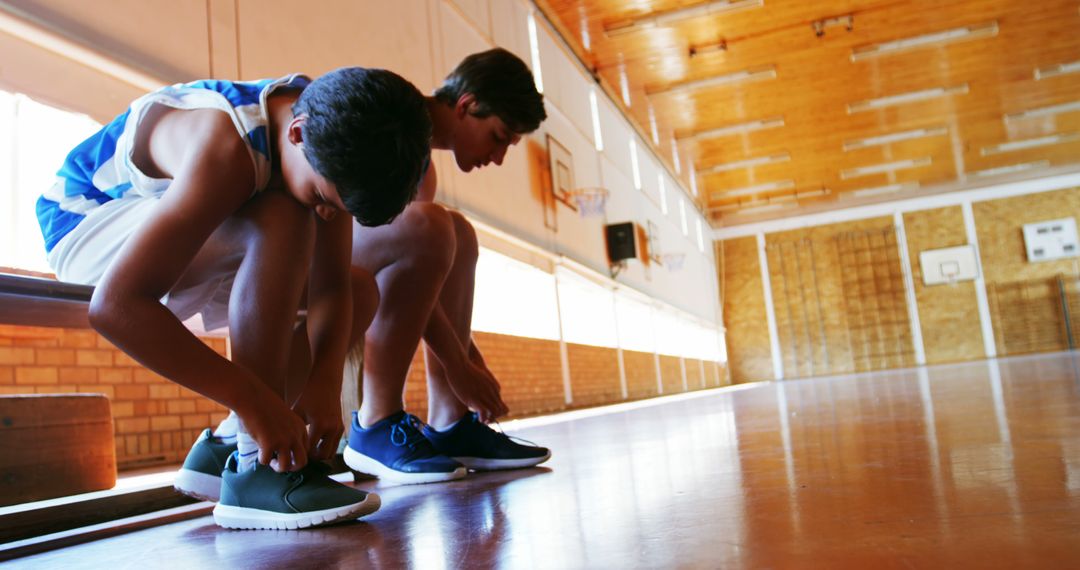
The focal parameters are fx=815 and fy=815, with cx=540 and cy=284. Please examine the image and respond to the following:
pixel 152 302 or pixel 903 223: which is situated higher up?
pixel 903 223

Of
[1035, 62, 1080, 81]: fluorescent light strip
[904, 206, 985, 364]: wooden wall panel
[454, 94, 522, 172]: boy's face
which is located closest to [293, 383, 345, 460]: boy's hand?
[454, 94, 522, 172]: boy's face

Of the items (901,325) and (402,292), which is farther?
(901,325)

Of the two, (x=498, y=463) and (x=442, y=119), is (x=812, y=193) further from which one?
(x=498, y=463)

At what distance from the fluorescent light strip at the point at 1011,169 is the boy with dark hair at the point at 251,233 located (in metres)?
18.1

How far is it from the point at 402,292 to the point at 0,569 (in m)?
0.81

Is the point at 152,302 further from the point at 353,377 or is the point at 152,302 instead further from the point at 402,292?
the point at 353,377

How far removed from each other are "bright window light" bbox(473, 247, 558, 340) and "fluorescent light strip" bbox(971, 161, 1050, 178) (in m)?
12.6

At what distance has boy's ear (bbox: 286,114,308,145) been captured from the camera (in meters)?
1.10

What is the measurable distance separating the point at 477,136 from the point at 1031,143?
16421 mm

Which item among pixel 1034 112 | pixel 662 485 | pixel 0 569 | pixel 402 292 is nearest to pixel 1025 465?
pixel 662 485

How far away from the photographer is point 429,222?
5.42ft

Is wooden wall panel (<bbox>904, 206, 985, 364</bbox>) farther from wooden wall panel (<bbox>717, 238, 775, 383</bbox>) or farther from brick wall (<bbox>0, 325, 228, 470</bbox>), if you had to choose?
brick wall (<bbox>0, 325, 228, 470</bbox>)

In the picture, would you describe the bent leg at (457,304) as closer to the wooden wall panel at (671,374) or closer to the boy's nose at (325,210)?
the boy's nose at (325,210)

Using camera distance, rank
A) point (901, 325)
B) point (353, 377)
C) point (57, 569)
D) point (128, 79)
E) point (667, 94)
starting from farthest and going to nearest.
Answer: point (901, 325)
point (667, 94)
point (128, 79)
point (353, 377)
point (57, 569)
